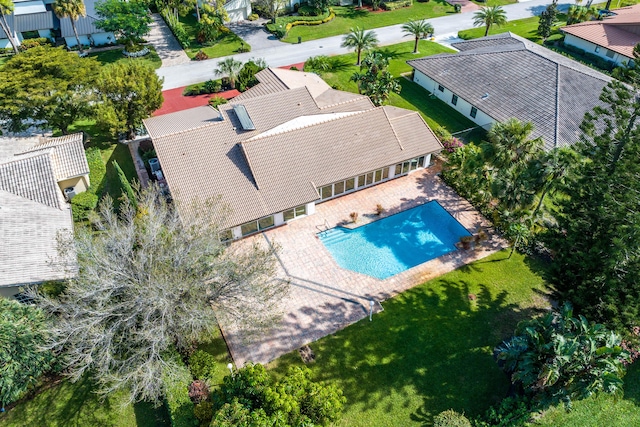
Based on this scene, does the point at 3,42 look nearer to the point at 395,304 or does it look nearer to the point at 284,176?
the point at 284,176

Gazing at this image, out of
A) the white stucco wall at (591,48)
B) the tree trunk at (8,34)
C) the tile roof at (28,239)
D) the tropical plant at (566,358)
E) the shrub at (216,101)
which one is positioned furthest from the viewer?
the white stucco wall at (591,48)

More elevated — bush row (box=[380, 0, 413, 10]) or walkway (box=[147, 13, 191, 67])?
bush row (box=[380, 0, 413, 10])

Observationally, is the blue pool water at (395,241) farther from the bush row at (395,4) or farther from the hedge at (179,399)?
the bush row at (395,4)

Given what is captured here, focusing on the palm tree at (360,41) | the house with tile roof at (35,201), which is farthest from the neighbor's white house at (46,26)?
the palm tree at (360,41)

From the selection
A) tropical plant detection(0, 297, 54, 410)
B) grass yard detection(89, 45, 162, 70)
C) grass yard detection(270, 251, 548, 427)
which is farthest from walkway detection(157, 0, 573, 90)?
grass yard detection(270, 251, 548, 427)

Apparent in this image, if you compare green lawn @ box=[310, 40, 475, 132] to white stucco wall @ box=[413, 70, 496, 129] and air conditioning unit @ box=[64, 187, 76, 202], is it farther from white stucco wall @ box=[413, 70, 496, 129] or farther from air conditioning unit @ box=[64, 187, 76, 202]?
air conditioning unit @ box=[64, 187, 76, 202]
